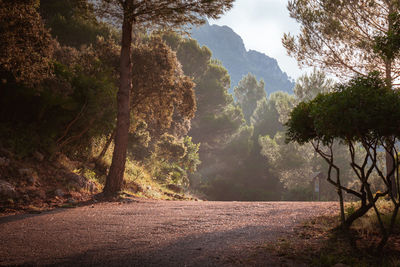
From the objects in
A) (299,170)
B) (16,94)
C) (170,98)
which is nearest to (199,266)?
(16,94)

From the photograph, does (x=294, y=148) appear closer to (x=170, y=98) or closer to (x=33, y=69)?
(x=170, y=98)

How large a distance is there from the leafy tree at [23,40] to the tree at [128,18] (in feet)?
8.13

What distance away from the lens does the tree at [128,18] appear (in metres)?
8.28

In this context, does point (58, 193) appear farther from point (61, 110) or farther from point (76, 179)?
point (61, 110)

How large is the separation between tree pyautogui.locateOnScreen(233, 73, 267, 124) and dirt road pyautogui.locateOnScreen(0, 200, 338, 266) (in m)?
Answer: 47.6

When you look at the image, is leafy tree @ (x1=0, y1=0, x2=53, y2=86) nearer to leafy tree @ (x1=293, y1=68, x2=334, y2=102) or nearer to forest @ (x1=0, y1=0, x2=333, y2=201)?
forest @ (x1=0, y1=0, x2=333, y2=201)

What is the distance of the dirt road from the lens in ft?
9.79

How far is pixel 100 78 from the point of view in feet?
30.5

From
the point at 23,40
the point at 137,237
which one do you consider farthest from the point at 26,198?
the point at 137,237

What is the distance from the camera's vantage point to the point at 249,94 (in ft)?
173

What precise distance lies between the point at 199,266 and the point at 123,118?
6.30 m

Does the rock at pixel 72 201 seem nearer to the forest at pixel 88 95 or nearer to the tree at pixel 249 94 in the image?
the forest at pixel 88 95

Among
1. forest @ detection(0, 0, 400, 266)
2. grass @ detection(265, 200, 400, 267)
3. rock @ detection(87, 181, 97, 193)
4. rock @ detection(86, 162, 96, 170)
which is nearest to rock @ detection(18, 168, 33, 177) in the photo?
forest @ detection(0, 0, 400, 266)

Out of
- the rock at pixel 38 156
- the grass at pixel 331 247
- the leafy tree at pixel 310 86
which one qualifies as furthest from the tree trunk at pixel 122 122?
the leafy tree at pixel 310 86
